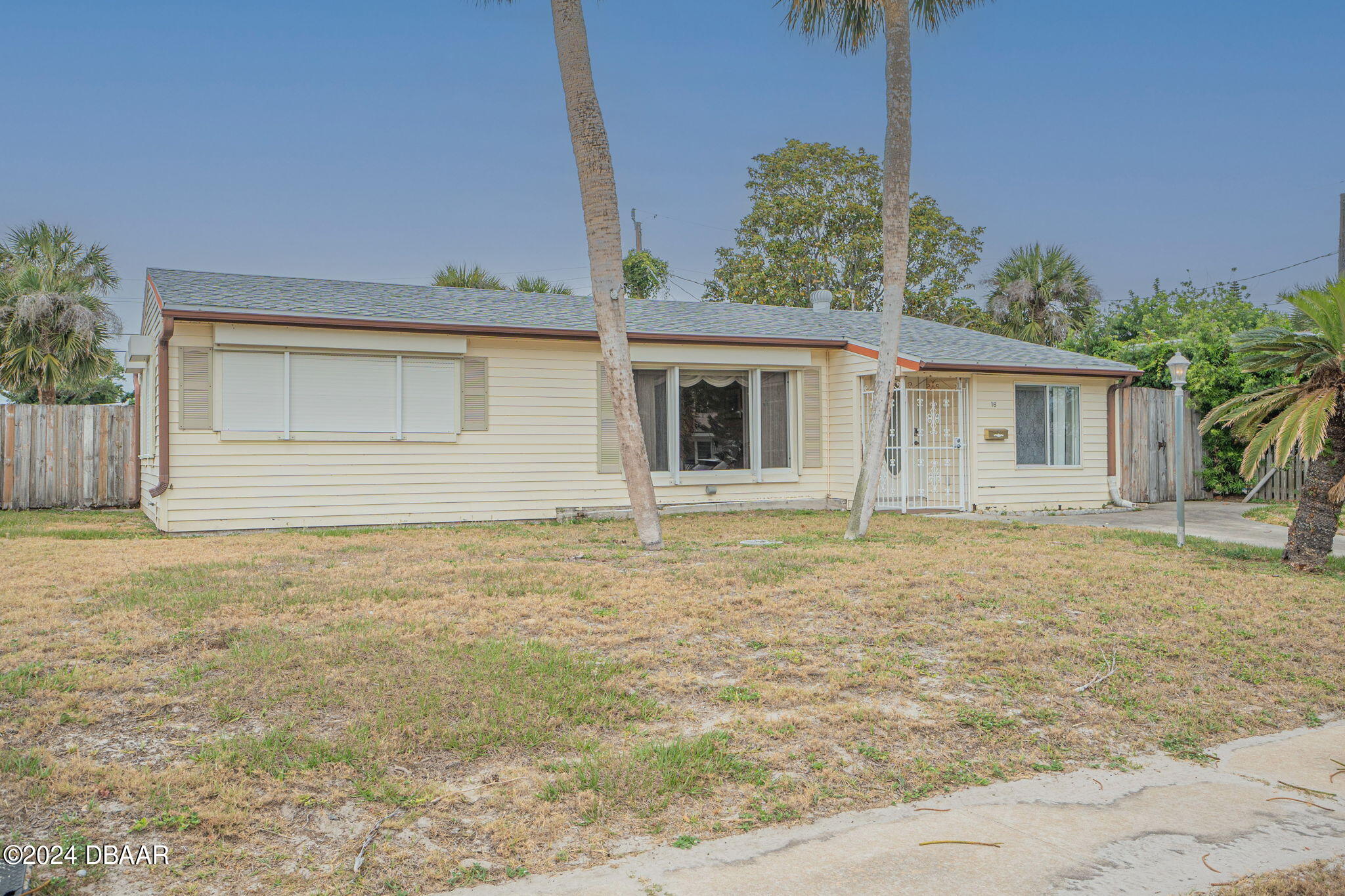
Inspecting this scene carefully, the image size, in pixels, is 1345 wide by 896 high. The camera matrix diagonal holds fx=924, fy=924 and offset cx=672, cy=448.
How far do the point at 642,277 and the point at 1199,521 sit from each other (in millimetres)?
22565

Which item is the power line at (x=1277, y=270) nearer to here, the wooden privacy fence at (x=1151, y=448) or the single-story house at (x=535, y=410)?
the wooden privacy fence at (x=1151, y=448)

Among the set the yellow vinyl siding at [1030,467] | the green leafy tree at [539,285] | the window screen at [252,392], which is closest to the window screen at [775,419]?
the yellow vinyl siding at [1030,467]

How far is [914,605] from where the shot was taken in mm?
6641

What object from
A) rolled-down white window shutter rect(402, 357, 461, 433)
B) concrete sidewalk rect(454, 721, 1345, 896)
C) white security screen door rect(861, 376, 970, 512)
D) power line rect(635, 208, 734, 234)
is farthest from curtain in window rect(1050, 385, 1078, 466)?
power line rect(635, 208, 734, 234)

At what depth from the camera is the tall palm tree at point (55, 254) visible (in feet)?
69.6

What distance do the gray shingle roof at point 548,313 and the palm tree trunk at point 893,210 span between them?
3.59 m

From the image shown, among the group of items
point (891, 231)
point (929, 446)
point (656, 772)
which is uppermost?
point (891, 231)

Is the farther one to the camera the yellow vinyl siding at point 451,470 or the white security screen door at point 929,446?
the white security screen door at point 929,446

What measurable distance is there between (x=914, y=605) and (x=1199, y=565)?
394 centimetres

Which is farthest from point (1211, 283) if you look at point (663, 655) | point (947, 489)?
point (663, 655)

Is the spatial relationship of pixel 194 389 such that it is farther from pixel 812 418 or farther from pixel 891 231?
pixel 812 418

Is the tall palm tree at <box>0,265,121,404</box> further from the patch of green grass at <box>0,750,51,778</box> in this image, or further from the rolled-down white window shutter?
the patch of green grass at <box>0,750,51,778</box>

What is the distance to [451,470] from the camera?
42.7ft

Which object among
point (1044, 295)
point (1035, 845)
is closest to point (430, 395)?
point (1035, 845)
